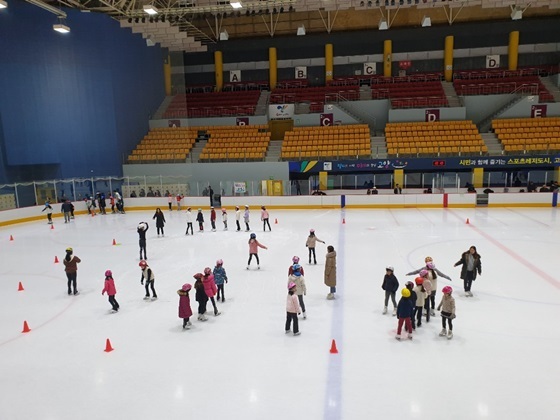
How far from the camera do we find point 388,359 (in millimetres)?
6680

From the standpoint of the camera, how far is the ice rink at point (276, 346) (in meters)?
5.62

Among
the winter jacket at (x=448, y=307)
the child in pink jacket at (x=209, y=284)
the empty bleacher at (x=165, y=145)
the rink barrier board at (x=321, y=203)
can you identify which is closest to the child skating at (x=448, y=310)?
the winter jacket at (x=448, y=307)

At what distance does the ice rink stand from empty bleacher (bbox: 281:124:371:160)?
1346cm

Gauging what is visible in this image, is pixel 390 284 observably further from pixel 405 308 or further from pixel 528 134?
pixel 528 134

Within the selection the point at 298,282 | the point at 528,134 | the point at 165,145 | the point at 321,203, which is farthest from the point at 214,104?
the point at 298,282

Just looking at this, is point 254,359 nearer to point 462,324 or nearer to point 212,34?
point 462,324

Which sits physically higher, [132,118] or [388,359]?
[132,118]

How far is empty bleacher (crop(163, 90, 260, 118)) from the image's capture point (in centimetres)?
3205

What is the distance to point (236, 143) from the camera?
2931 centimetres

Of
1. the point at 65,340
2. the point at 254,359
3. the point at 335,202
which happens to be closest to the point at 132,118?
the point at 335,202

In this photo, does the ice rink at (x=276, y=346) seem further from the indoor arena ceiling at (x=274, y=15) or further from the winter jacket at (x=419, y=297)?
the indoor arena ceiling at (x=274, y=15)

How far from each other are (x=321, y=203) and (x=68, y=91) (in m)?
16.3

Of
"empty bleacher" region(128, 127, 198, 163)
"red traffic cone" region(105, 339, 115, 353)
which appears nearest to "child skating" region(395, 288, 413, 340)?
"red traffic cone" region(105, 339, 115, 353)

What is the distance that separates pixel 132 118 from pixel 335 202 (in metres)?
16.0
